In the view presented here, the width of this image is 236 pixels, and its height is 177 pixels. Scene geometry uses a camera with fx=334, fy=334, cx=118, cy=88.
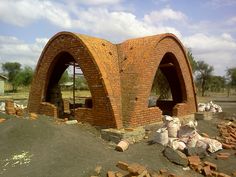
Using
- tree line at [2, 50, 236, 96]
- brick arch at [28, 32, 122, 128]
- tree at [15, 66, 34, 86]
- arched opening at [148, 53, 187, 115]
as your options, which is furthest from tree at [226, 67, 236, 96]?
brick arch at [28, 32, 122, 128]

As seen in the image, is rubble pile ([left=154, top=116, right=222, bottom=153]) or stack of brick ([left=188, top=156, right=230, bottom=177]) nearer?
stack of brick ([left=188, top=156, right=230, bottom=177])

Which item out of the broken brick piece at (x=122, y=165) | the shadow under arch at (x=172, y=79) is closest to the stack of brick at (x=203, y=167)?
the broken brick piece at (x=122, y=165)

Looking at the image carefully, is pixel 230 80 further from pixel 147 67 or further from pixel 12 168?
pixel 12 168

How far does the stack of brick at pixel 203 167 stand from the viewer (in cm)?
756

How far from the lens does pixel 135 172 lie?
6.65 metres

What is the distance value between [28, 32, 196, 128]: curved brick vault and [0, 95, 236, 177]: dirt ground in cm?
99

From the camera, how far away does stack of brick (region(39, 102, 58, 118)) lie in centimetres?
1179

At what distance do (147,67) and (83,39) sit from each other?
224 cm

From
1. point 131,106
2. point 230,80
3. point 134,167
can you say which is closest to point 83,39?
point 131,106

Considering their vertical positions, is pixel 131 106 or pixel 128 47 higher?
pixel 128 47

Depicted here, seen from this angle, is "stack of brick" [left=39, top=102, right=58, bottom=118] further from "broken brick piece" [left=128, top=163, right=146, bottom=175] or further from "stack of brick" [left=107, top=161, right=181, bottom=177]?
"broken brick piece" [left=128, top=163, right=146, bottom=175]

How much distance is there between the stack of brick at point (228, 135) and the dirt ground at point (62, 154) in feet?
1.76

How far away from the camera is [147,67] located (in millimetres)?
10688

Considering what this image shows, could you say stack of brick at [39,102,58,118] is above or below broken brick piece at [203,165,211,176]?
above
